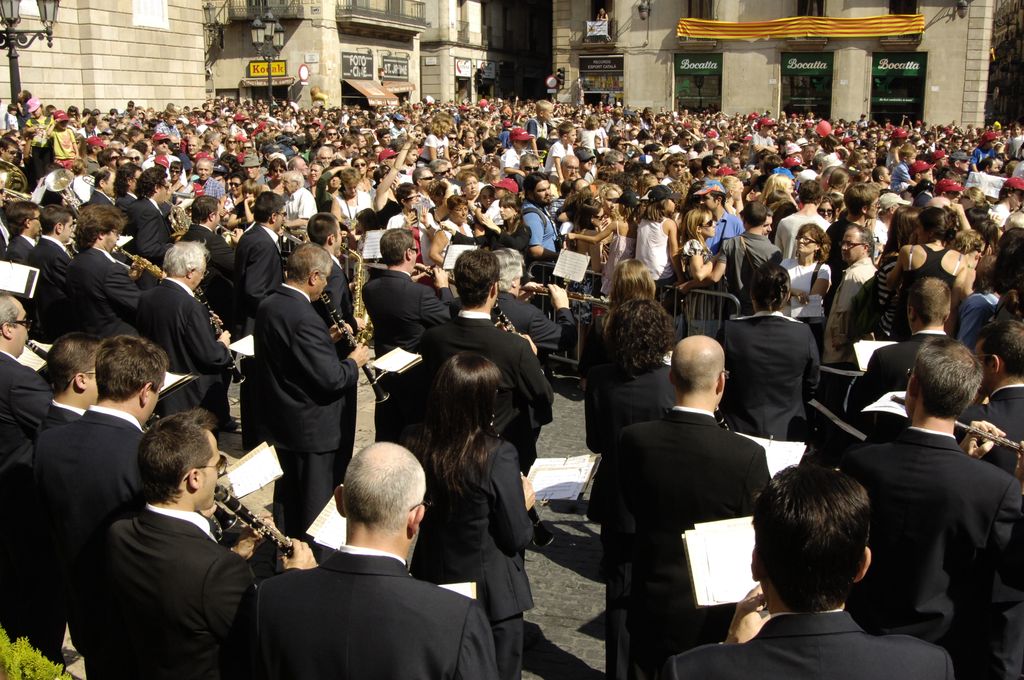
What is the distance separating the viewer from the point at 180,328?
614 centimetres

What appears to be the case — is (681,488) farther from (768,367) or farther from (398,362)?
(398,362)

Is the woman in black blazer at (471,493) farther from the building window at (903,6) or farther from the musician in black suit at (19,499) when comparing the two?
the building window at (903,6)

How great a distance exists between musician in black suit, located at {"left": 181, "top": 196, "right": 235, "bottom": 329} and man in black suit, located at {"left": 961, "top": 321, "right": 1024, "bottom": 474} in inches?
249

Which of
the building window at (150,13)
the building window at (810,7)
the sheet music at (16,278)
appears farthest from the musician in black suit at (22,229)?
the building window at (810,7)

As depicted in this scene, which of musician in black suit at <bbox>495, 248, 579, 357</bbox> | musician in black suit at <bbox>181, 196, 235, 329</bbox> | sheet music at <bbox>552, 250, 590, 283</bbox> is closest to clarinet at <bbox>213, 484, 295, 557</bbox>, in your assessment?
musician in black suit at <bbox>495, 248, 579, 357</bbox>

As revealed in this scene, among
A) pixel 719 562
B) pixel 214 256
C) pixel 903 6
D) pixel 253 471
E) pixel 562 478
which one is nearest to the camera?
pixel 719 562

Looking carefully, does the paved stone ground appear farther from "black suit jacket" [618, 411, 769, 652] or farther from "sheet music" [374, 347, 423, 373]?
"sheet music" [374, 347, 423, 373]

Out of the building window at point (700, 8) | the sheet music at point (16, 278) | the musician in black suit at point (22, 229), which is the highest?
the building window at point (700, 8)

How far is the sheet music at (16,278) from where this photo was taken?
6426mm

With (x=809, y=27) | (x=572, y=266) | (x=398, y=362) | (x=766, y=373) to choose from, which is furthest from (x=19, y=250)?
(x=809, y=27)

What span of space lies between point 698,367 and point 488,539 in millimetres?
1095

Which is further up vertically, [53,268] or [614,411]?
[53,268]

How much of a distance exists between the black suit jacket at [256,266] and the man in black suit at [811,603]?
19.4 ft

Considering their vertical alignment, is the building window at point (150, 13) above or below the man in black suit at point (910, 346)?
above
